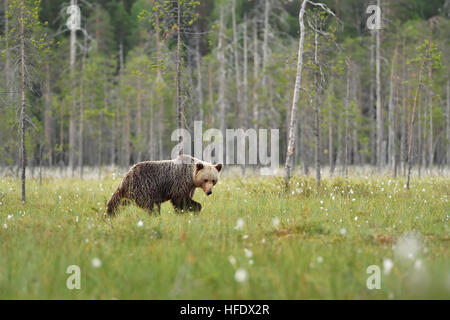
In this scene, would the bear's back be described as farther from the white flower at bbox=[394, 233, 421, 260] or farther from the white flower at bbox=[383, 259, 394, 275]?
the white flower at bbox=[383, 259, 394, 275]

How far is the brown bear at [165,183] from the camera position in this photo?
867 centimetres

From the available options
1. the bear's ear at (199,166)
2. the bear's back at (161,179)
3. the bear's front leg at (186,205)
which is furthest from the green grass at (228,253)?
the bear's ear at (199,166)

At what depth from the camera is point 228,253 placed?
5.39 m

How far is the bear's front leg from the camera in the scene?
9070mm

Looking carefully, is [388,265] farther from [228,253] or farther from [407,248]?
[228,253]

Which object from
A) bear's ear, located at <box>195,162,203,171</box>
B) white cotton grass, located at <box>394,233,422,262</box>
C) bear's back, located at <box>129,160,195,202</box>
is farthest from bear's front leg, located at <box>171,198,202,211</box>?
white cotton grass, located at <box>394,233,422,262</box>

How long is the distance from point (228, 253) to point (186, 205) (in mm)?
3879

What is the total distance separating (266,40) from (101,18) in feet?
49.4

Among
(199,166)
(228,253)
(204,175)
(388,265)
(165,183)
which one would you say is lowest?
(228,253)

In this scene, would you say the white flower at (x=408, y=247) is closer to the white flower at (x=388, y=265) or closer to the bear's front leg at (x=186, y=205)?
the white flower at (x=388, y=265)

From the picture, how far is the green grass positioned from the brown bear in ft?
1.09

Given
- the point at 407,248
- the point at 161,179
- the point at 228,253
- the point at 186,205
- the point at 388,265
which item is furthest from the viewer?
the point at 186,205

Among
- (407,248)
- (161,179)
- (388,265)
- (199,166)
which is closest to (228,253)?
(388,265)
